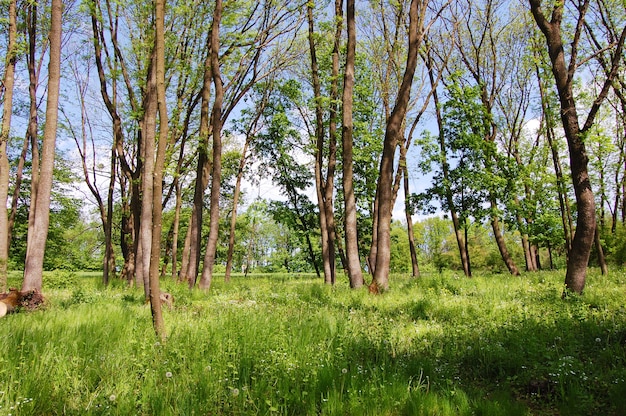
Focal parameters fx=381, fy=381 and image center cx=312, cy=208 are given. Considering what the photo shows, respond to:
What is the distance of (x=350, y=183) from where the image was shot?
11305 millimetres

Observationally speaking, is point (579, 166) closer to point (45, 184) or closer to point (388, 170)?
point (388, 170)

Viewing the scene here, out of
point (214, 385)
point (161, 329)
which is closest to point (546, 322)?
point (214, 385)

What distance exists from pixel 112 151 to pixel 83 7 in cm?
739

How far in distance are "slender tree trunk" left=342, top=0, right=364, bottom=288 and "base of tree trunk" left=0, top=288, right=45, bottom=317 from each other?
744 cm

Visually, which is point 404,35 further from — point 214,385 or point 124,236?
point 214,385

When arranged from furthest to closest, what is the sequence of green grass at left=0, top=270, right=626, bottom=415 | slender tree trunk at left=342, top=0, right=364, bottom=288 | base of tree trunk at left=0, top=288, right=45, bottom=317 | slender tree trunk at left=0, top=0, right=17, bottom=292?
slender tree trunk at left=0, top=0, right=17, bottom=292 < slender tree trunk at left=342, top=0, right=364, bottom=288 < base of tree trunk at left=0, top=288, right=45, bottom=317 < green grass at left=0, top=270, right=626, bottom=415

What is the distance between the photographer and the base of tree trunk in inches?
302

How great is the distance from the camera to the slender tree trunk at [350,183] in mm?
10938

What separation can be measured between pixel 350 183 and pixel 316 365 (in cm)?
784

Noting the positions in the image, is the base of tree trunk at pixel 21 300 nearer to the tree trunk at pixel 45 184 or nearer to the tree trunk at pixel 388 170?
the tree trunk at pixel 45 184

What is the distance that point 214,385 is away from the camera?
3330mm

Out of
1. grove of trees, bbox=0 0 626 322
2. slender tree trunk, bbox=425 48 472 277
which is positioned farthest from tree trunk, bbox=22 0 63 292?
slender tree trunk, bbox=425 48 472 277

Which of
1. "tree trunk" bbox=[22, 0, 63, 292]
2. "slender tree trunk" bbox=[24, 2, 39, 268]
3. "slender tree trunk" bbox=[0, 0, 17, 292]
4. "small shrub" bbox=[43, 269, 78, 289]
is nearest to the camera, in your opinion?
"tree trunk" bbox=[22, 0, 63, 292]

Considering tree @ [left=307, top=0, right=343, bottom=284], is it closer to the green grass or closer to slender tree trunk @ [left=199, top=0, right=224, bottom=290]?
slender tree trunk @ [left=199, top=0, right=224, bottom=290]
